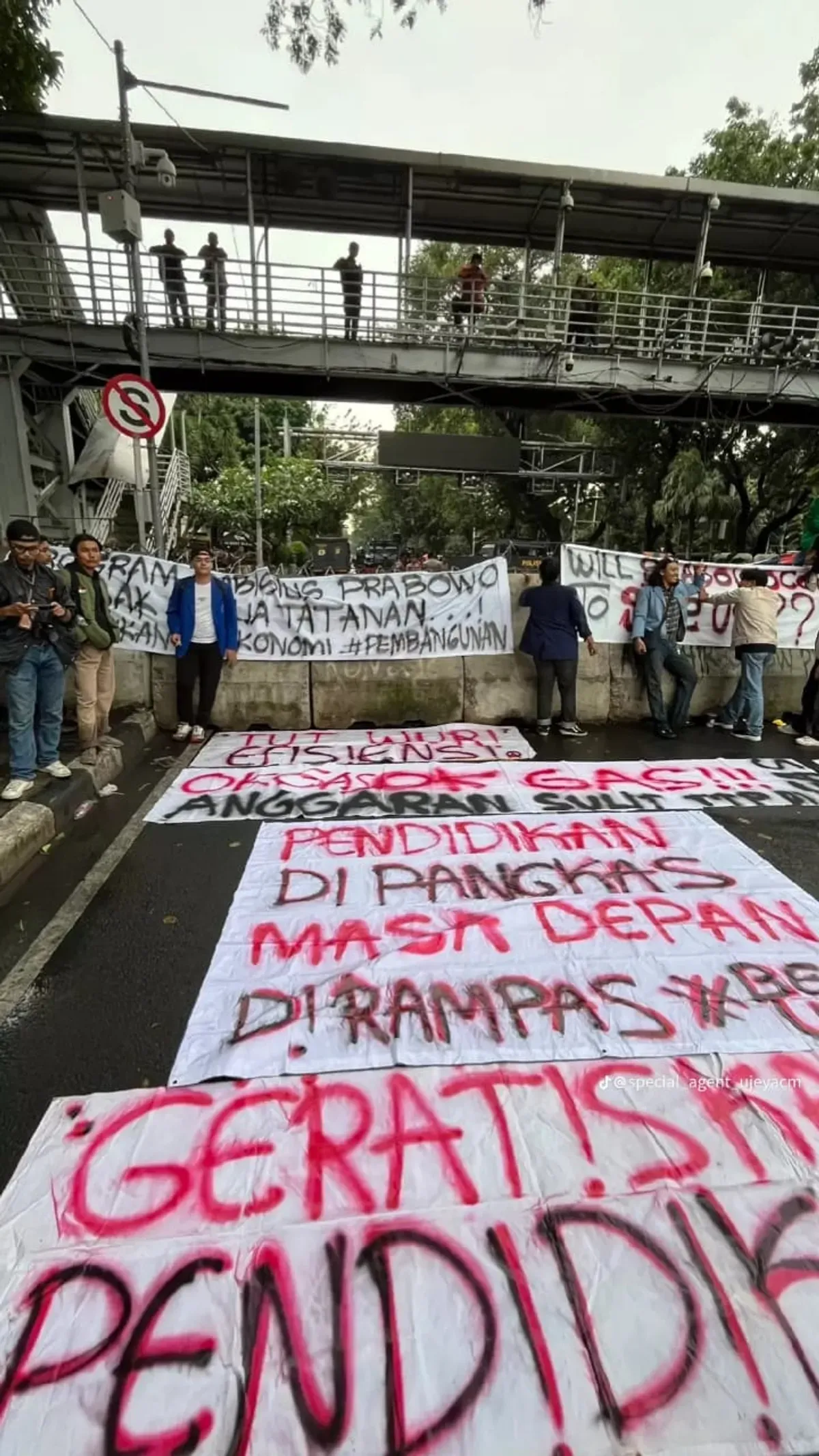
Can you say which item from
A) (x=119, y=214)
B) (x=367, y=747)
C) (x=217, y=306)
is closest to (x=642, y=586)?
(x=367, y=747)

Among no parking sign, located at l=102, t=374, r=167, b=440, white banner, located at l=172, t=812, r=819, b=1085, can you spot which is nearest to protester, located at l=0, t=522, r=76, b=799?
white banner, located at l=172, t=812, r=819, b=1085

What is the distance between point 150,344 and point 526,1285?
14923 millimetres

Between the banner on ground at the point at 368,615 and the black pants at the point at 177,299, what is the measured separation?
28.3 ft

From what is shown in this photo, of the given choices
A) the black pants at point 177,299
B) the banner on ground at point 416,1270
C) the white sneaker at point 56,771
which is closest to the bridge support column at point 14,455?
the black pants at point 177,299

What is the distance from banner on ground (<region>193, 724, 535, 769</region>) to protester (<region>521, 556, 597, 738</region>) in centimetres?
52

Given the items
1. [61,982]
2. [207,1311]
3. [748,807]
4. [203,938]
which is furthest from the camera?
Answer: [748,807]

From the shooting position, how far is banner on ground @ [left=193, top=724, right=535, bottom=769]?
20.2ft

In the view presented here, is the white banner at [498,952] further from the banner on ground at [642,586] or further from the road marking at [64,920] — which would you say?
the banner on ground at [642,586]

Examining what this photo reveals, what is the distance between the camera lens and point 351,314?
46.6ft

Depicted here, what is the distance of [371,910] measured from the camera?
3590 mm

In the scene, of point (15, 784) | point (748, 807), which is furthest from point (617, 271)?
point (15, 784)

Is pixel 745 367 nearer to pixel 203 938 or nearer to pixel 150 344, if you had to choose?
pixel 150 344

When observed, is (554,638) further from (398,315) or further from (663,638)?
(398,315)

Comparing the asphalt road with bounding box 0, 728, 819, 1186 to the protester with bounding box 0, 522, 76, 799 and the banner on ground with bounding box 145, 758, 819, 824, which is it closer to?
the banner on ground with bounding box 145, 758, 819, 824
